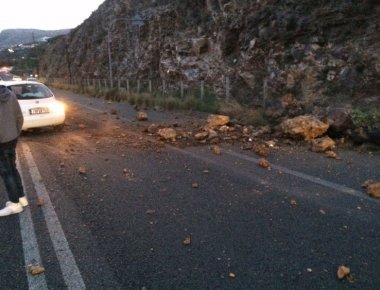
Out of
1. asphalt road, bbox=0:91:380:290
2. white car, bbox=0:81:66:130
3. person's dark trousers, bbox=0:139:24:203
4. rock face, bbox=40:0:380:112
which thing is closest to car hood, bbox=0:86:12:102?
person's dark trousers, bbox=0:139:24:203

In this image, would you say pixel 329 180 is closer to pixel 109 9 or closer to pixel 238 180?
pixel 238 180

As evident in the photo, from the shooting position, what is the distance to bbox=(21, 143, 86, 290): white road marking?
3602 millimetres

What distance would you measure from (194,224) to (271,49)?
14.8 metres

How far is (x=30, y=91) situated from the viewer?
11.8 m

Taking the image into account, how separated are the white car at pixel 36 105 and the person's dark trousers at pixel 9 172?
6178 millimetres

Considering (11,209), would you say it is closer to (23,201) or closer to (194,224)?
(23,201)

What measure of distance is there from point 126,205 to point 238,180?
6.67 ft

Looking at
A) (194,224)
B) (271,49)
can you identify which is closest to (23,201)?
(194,224)

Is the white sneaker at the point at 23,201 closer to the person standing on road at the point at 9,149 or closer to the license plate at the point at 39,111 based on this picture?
the person standing on road at the point at 9,149

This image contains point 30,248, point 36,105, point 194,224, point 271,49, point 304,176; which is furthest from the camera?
point 271,49

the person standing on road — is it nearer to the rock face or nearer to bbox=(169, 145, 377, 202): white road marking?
bbox=(169, 145, 377, 202): white road marking

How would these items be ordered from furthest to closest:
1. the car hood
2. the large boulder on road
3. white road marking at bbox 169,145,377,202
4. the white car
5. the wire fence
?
1. the wire fence
2. the white car
3. the large boulder on road
4. white road marking at bbox 169,145,377,202
5. the car hood

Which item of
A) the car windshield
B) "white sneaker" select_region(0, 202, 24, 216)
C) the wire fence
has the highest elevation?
the car windshield

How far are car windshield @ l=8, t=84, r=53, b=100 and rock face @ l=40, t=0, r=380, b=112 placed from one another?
709 centimetres
